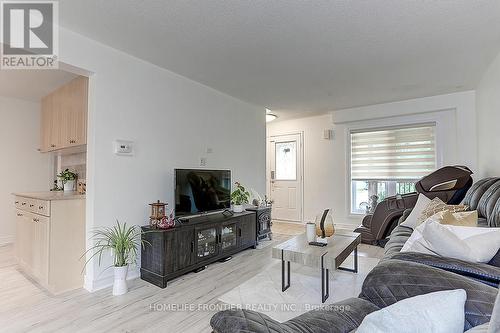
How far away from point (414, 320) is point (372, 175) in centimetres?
506

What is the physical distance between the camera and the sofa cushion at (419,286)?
898 millimetres

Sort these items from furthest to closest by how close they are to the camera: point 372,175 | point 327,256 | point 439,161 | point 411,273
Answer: point 372,175 → point 439,161 → point 327,256 → point 411,273

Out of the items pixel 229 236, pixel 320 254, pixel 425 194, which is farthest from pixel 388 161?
pixel 320 254

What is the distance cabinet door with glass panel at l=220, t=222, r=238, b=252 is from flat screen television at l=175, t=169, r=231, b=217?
0.29m

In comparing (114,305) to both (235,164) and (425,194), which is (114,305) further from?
(425,194)

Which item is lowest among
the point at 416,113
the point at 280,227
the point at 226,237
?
the point at 280,227

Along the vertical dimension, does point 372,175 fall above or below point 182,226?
above

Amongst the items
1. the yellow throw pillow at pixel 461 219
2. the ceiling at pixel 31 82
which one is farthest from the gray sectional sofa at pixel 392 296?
the ceiling at pixel 31 82

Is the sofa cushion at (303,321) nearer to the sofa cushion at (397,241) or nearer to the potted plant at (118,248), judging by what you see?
the sofa cushion at (397,241)

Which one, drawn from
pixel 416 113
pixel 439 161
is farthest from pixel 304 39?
pixel 439 161

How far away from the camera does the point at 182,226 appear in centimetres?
287

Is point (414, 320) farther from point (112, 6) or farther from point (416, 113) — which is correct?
point (416, 113)

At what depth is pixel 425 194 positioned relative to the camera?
3652mm

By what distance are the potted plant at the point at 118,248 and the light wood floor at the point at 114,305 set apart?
140 millimetres
